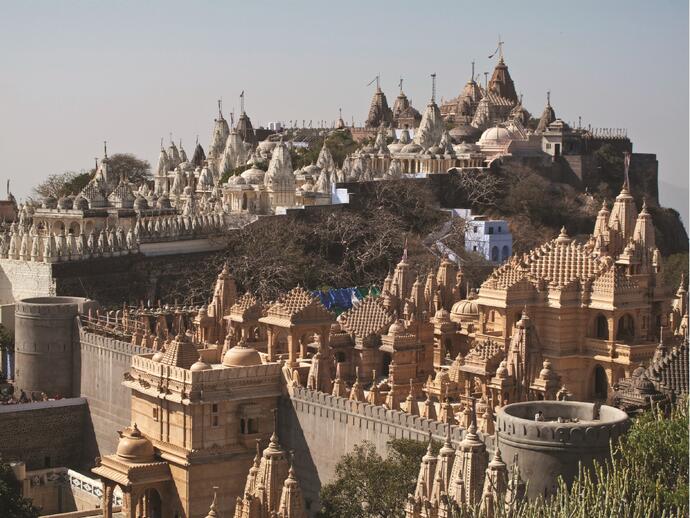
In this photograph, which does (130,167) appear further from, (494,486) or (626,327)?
(494,486)

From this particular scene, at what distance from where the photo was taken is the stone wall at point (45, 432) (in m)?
31.5

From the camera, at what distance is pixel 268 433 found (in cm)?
2638

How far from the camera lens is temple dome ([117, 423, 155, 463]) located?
2592 cm

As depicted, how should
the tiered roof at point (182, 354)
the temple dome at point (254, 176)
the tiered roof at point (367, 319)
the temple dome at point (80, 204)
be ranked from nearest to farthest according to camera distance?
the tiered roof at point (182, 354)
the tiered roof at point (367, 319)
the temple dome at point (80, 204)
the temple dome at point (254, 176)

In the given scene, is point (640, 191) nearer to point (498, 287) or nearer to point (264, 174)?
point (264, 174)

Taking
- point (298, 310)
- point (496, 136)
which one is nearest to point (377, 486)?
point (298, 310)

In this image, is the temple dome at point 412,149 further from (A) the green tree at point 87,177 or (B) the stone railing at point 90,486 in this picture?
(B) the stone railing at point 90,486

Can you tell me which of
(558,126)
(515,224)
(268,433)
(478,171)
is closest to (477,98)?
(558,126)

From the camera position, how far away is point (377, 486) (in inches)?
847

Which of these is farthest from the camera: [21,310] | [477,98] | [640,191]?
[477,98]

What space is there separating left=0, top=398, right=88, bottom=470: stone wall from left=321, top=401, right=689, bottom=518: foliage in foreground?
11776 millimetres

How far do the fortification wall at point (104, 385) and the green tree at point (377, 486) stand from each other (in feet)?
32.4

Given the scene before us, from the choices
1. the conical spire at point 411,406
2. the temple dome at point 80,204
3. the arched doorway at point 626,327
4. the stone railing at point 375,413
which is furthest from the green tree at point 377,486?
the temple dome at point 80,204

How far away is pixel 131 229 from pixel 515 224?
47.7ft
